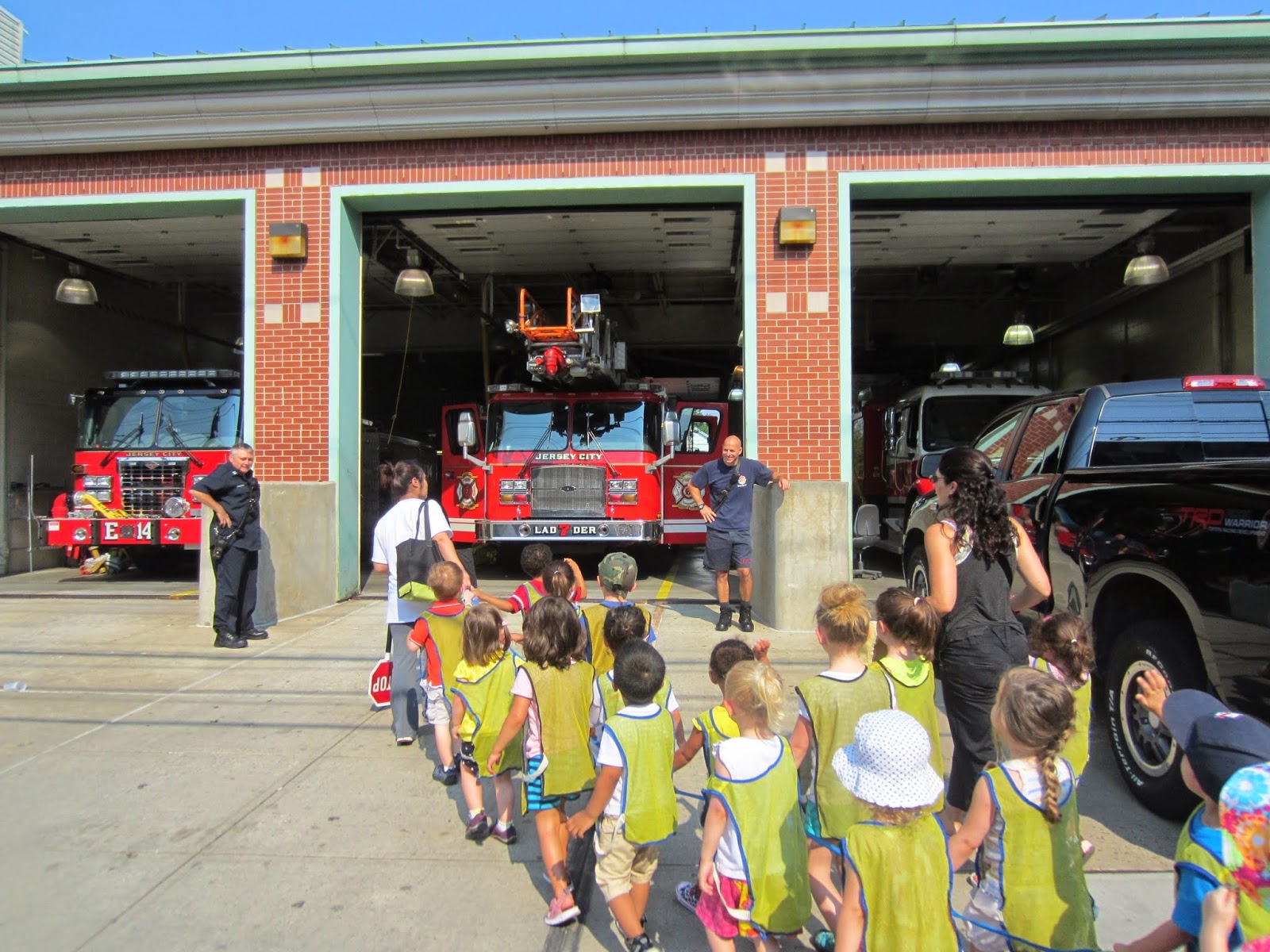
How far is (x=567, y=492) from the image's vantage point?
1106 centimetres

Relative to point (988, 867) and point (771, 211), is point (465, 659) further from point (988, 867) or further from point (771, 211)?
point (771, 211)

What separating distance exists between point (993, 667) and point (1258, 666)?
0.92 meters

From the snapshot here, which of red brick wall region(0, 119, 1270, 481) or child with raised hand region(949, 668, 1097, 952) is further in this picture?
red brick wall region(0, 119, 1270, 481)

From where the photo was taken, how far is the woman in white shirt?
16.7ft

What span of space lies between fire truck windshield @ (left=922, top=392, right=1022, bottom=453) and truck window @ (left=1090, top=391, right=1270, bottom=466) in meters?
6.75

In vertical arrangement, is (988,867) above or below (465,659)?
below

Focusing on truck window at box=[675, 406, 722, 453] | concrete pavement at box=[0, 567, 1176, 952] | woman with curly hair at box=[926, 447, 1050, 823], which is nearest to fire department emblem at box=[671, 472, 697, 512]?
truck window at box=[675, 406, 722, 453]

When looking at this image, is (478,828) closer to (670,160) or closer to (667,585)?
(667,585)

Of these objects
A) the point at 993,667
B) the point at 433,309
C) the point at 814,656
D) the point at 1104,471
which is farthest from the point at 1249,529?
the point at 433,309

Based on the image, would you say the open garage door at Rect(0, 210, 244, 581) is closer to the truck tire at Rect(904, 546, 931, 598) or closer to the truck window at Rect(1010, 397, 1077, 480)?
the truck tire at Rect(904, 546, 931, 598)

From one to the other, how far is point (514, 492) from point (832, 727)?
27.9 feet

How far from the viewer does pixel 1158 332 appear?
1386 cm

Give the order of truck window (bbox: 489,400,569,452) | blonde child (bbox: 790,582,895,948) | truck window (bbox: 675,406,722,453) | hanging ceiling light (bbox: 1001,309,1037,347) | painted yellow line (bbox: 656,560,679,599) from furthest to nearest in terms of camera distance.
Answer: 1. hanging ceiling light (bbox: 1001,309,1037,347)
2. truck window (bbox: 675,406,722,453)
3. truck window (bbox: 489,400,569,452)
4. painted yellow line (bbox: 656,560,679,599)
5. blonde child (bbox: 790,582,895,948)

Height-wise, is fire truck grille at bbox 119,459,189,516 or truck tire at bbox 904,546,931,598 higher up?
fire truck grille at bbox 119,459,189,516
